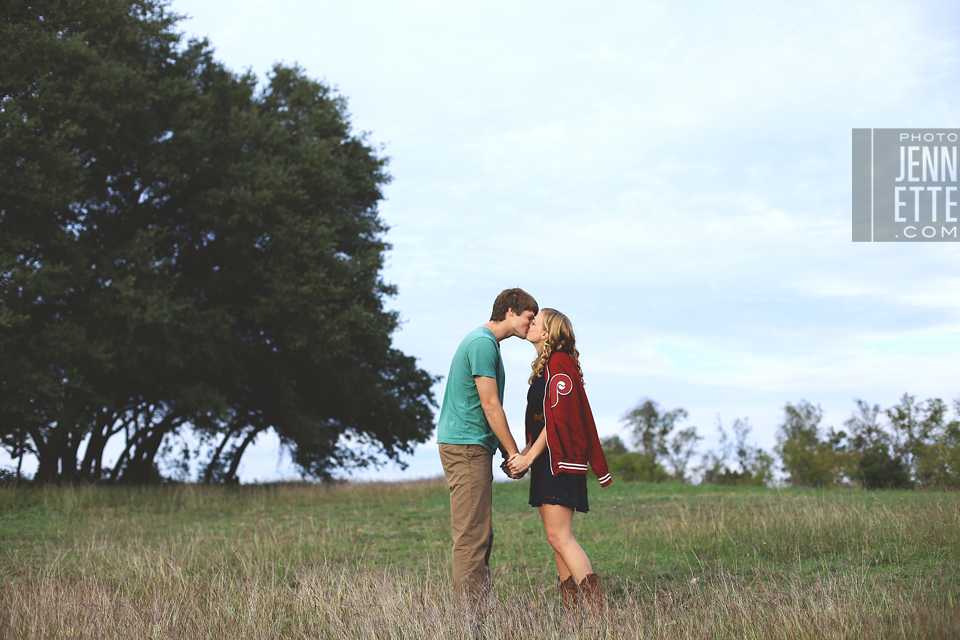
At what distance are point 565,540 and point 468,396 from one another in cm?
121

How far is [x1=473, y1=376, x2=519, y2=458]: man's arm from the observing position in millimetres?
4812

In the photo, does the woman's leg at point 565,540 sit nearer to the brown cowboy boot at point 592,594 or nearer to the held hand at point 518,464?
the brown cowboy boot at point 592,594

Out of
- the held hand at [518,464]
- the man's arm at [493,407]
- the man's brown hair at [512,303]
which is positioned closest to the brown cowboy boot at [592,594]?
the held hand at [518,464]

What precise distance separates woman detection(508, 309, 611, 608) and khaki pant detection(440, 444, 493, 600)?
26 centimetres

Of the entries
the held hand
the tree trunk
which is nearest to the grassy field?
the held hand

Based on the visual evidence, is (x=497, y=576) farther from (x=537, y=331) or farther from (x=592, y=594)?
(x=537, y=331)

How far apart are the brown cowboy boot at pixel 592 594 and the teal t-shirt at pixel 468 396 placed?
1.10 m

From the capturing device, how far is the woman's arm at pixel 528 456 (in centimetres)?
484

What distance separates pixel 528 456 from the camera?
4.89 m

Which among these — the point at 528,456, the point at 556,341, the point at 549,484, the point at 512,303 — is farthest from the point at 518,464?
the point at 512,303

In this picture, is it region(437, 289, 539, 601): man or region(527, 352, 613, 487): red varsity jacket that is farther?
region(437, 289, 539, 601): man

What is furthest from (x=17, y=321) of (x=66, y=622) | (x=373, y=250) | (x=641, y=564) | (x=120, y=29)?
(x=641, y=564)

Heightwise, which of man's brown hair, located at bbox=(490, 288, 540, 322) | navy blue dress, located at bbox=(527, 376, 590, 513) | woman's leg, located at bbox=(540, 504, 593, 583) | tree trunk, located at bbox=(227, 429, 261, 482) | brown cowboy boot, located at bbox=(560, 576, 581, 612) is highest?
man's brown hair, located at bbox=(490, 288, 540, 322)

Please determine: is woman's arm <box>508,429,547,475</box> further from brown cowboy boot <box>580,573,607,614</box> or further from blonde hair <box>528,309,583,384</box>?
brown cowboy boot <box>580,573,607,614</box>
